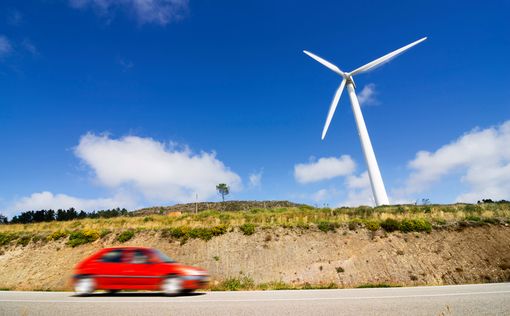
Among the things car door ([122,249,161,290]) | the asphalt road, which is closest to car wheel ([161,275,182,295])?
car door ([122,249,161,290])

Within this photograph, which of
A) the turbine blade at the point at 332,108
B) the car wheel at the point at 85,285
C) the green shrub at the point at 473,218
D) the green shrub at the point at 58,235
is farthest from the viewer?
the turbine blade at the point at 332,108

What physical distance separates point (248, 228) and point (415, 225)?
13091 millimetres

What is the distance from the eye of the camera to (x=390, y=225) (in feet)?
86.0

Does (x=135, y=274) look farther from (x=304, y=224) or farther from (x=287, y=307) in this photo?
(x=304, y=224)

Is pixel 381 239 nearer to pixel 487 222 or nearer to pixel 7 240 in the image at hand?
pixel 487 222

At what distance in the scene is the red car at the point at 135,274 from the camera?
11078 mm

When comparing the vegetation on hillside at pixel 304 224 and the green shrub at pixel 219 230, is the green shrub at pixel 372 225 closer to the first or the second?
the vegetation on hillside at pixel 304 224

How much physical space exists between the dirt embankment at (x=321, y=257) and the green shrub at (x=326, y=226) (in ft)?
1.48

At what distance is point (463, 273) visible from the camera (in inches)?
823

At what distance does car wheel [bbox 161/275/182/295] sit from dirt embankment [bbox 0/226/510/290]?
1189 centimetres

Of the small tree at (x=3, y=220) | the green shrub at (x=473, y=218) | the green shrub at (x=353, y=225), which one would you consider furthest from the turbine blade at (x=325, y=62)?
the small tree at (x=3, y=220)

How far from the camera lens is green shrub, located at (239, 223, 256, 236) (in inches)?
1080

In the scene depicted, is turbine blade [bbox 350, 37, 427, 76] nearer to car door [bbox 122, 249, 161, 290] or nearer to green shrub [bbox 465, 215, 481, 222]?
green shrub [bbox 465, 215, 481, 222]

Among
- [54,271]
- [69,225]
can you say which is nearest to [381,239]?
[54,271]
